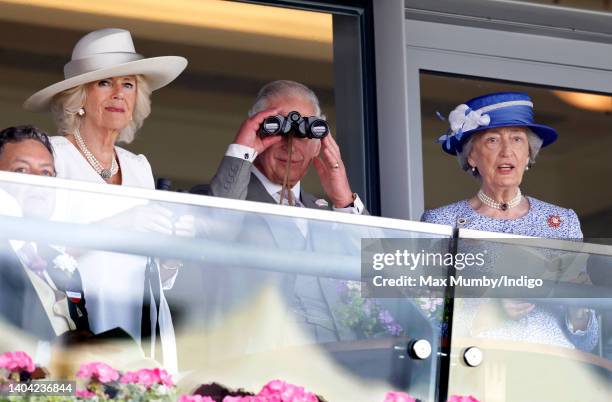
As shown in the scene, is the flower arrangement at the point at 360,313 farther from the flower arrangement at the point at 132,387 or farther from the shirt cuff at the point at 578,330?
the shirt cuff at the point at 578,330

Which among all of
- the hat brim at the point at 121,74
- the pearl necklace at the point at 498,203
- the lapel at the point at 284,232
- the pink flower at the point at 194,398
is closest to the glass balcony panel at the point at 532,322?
the lapel at the point at 284,232

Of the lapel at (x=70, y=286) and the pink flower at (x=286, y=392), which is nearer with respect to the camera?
the lapel at (x=70, y=286)

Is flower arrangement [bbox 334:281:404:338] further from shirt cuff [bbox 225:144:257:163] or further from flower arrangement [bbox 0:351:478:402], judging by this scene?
shirt cuff [bbox 225:144:257:163]

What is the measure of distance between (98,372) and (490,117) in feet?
7.87

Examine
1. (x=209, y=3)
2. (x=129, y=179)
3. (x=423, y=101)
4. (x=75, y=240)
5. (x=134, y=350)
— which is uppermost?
(x=209, y=3)

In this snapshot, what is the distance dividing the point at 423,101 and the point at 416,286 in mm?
2975

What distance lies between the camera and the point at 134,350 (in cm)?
399

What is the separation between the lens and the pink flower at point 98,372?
392cm

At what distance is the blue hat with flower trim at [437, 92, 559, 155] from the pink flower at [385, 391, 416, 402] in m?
1.73

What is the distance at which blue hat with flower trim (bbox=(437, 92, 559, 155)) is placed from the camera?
19.0 ft

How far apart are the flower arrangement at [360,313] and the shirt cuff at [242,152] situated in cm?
95

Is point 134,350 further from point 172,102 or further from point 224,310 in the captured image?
point 172,102

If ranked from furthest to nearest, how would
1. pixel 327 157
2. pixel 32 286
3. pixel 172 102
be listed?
pixel 172 102
pixel 327 157
pixel 32 286

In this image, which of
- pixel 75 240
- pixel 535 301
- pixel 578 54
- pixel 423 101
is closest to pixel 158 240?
pixel 75 240
